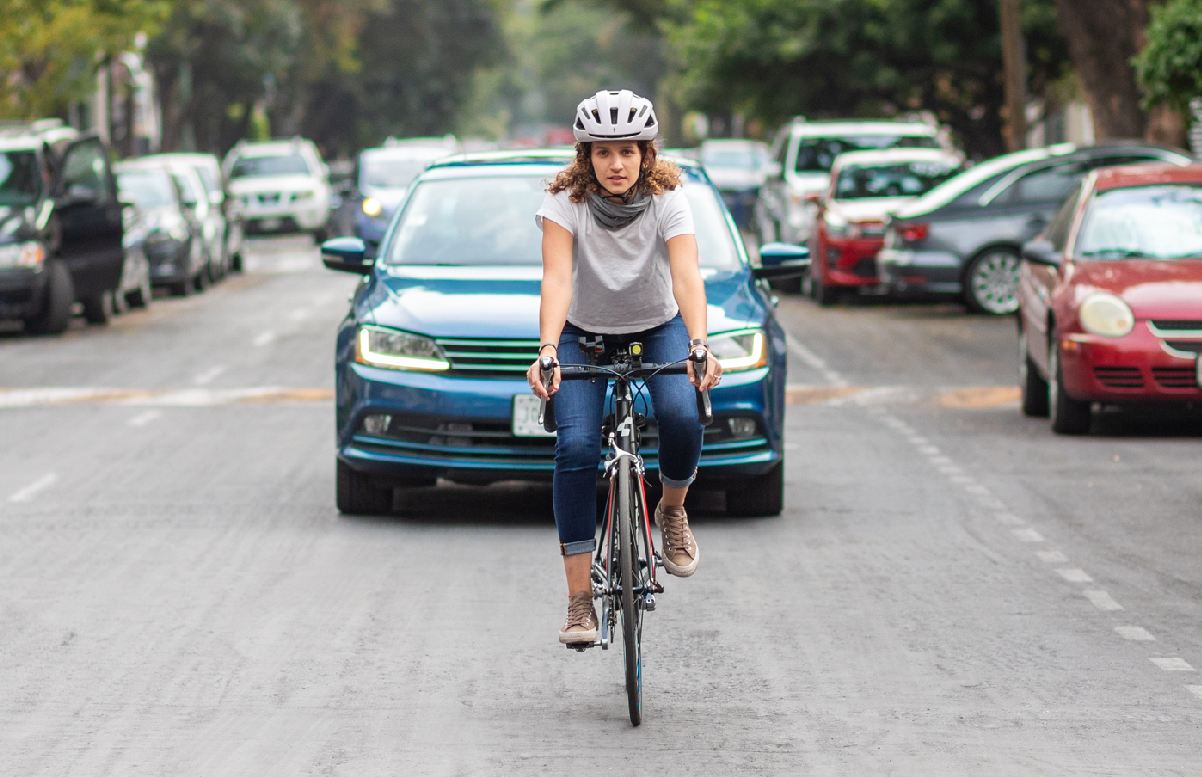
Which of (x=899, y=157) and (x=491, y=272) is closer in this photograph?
(x=491, y=272)

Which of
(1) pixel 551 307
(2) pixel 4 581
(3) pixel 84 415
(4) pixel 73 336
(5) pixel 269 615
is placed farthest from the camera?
(4) pixel 73 336

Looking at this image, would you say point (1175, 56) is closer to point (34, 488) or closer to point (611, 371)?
point (34, 488)

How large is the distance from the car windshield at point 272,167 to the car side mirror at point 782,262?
36.6 meters

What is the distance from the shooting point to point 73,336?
22.9 m

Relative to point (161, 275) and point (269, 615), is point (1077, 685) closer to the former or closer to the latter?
point (269, 615)

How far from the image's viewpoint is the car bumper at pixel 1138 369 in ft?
44.6

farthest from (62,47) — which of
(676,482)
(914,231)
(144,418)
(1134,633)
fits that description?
(676,482)

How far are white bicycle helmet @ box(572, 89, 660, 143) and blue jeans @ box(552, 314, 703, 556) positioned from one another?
1.95ft

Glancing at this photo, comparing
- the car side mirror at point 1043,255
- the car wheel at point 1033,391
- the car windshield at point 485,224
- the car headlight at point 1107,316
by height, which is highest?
the car windshield at point 485,224

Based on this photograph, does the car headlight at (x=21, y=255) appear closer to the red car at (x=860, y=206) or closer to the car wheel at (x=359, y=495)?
the red car at (x=860, y=206)

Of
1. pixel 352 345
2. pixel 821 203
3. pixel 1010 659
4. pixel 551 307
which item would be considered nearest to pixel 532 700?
pixel 551 307

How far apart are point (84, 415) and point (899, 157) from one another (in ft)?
45.5

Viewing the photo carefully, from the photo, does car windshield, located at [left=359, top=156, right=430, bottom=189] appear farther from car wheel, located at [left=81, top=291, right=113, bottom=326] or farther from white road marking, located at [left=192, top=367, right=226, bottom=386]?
white road marking, located at [left=192, top=367, right=226, bottom=386]

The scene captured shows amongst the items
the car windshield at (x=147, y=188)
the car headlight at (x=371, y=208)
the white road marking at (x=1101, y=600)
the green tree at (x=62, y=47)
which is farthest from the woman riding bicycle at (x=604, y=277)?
the green tree at (x=62, y=47)
